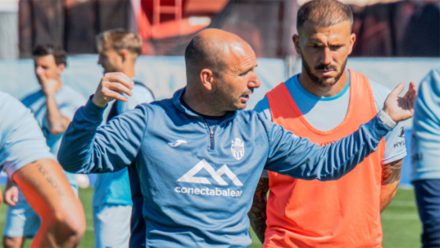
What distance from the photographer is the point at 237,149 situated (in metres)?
5.42

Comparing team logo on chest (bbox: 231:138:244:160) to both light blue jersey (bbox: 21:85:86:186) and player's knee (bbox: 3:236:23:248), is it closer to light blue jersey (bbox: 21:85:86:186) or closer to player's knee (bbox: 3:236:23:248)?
player's knee (bbox: 3:236:23:248)

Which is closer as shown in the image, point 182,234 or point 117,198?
point 182,234

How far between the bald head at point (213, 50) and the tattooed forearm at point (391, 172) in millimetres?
1200

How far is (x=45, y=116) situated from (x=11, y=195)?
3.67 ft

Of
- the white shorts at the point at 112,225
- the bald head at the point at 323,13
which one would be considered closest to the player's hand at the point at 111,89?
the bald head at the point at 323,13

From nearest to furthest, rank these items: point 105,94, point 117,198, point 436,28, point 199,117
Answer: point 105,94 < point 199,117 < point 117,198 < point 436,28

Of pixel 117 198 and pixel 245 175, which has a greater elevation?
pixel 245 175

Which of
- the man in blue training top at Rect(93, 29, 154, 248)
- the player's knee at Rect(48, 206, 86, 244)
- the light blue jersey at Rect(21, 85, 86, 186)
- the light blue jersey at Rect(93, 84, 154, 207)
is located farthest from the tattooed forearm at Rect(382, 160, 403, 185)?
the light blue jersey at Rect(21, 85, 86, 186)

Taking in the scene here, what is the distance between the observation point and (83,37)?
19.0 metres

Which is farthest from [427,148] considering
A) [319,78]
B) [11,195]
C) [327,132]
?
[11,195]

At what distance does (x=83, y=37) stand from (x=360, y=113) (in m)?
13.3

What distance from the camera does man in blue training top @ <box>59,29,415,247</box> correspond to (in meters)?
5.27

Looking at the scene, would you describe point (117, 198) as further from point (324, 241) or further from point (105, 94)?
point (105, 94)

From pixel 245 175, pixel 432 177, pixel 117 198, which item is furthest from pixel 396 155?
pixel 117 198
